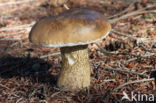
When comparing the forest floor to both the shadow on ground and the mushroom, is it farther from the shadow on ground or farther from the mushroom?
the mushroom

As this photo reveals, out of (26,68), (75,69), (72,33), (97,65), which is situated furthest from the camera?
(26,68)

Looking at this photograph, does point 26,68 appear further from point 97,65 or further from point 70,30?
point 70,30

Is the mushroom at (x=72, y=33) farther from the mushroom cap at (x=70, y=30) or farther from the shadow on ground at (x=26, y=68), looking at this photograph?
the shadow on ground at (x=26, y=68)

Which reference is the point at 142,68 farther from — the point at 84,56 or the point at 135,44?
the point at 84,56

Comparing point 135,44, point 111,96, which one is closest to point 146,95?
point 111,96

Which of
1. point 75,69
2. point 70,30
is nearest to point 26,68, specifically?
point 75,69

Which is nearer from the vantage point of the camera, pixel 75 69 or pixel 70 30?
pixel 70 30

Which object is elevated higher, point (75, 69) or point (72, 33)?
point (72, 33)
